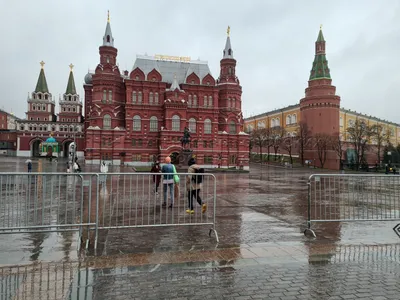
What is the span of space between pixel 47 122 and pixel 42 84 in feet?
37.8

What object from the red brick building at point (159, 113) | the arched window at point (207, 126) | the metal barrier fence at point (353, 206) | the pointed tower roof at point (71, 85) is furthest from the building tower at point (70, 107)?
the metal barrier fence at point (353, 206)

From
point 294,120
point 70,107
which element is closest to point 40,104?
point 70,107

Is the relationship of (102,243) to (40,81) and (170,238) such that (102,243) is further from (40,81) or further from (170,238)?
(40,81)

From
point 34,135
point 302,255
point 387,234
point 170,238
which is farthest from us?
point 34,135

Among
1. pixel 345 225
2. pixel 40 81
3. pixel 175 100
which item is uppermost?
pixel 40 81

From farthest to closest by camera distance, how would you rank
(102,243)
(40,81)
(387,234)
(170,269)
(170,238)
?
(40,81), (387,234), (170,238), (102,243), (170,269)

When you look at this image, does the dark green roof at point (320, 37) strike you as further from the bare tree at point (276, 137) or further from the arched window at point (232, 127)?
the arched window at point (232, 127)

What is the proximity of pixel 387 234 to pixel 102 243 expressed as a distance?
658cm

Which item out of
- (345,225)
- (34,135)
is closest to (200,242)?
(345,225)

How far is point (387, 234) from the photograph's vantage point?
290 inches

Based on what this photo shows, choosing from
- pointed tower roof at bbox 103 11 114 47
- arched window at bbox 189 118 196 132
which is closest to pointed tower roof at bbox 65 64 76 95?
pointed tower roof at bbox 103 11 114 47

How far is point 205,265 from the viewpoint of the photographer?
5.06m

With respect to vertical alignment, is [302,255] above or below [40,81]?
below

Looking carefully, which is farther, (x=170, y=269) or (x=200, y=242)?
(x=200, y=242)
